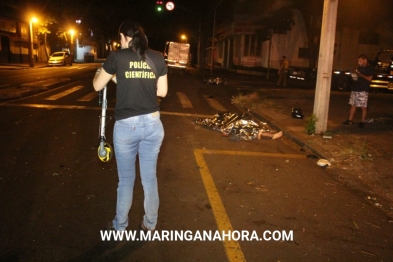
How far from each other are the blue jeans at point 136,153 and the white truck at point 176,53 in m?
35.0

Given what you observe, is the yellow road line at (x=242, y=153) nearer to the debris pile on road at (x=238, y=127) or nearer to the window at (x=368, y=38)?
the debris pile on road at (x=238, y=127)

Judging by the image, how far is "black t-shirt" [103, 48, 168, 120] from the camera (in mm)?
3305

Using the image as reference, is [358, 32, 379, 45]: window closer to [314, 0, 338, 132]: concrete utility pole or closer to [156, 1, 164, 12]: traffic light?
[156, 1, 164, 12]: traffic light

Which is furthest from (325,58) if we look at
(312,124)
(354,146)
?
(354,146)

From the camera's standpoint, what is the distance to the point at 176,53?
3847cm

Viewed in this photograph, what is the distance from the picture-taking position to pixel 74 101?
13203 mm

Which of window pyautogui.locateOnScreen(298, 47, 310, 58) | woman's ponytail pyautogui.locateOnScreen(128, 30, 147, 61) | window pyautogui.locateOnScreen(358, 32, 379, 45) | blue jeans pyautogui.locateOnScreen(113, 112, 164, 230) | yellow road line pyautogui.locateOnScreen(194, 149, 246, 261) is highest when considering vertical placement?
window pyautogui.locateOnScreen(358, 32, 379, 45)

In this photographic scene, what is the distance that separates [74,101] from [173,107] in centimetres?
351

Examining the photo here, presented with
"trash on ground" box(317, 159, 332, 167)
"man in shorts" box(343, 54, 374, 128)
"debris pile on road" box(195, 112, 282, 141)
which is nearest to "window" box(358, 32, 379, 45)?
"man in shorts" box(343, 54, 374, 128)

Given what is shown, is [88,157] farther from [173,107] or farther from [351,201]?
[173,107]

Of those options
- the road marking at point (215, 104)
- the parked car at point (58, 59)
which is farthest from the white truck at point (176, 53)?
the road marking at point (215, 104)

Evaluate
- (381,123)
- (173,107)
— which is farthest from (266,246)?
(173,107)

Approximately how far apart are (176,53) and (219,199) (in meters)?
34.8

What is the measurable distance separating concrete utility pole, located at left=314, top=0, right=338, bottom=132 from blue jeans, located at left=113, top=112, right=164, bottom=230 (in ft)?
19.8
